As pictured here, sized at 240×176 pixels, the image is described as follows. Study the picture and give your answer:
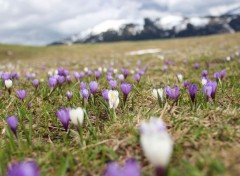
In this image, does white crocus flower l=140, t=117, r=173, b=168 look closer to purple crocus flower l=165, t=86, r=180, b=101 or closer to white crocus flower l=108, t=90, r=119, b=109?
white crocus flower l=108, t=90, r=119, b=109

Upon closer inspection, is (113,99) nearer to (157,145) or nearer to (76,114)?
(76,114)

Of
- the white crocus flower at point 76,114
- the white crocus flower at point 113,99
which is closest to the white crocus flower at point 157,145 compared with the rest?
the white crocus flower at point 76,114

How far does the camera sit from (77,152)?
351cm

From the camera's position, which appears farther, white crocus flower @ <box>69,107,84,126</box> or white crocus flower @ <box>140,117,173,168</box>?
white crocus flower @ <box>69,107,84,126</box>

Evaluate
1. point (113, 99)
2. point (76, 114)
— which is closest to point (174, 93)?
point (113, 99)

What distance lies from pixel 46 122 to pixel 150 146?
119 inches

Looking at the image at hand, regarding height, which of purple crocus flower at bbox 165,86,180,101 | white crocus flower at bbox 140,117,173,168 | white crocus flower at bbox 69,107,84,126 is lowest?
purple crocus flower at bbox 165,86,180,101

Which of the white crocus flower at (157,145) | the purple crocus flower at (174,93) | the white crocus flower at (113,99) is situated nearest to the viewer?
the white crocus flower at (157,145)

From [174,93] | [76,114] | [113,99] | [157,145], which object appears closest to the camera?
[157,145]

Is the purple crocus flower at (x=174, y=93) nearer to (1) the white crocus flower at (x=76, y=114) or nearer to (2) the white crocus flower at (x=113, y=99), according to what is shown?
(2) the white crocus flower at (x=113, y=99)

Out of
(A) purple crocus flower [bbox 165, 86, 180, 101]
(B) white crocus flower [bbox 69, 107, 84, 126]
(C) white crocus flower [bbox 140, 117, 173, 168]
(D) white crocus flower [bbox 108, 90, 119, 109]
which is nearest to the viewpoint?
(C) white crocus flower [bbox 140, 117, 173, 168]

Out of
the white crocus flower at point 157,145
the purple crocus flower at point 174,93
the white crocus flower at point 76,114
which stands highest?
the white crocus flower at point 157,145

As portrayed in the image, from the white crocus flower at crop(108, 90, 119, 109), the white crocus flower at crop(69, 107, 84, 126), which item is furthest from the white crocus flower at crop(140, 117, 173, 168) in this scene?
the white crocus flower at crop(108, 90, 119, 109)

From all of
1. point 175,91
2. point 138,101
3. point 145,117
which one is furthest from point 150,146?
point 138,101
